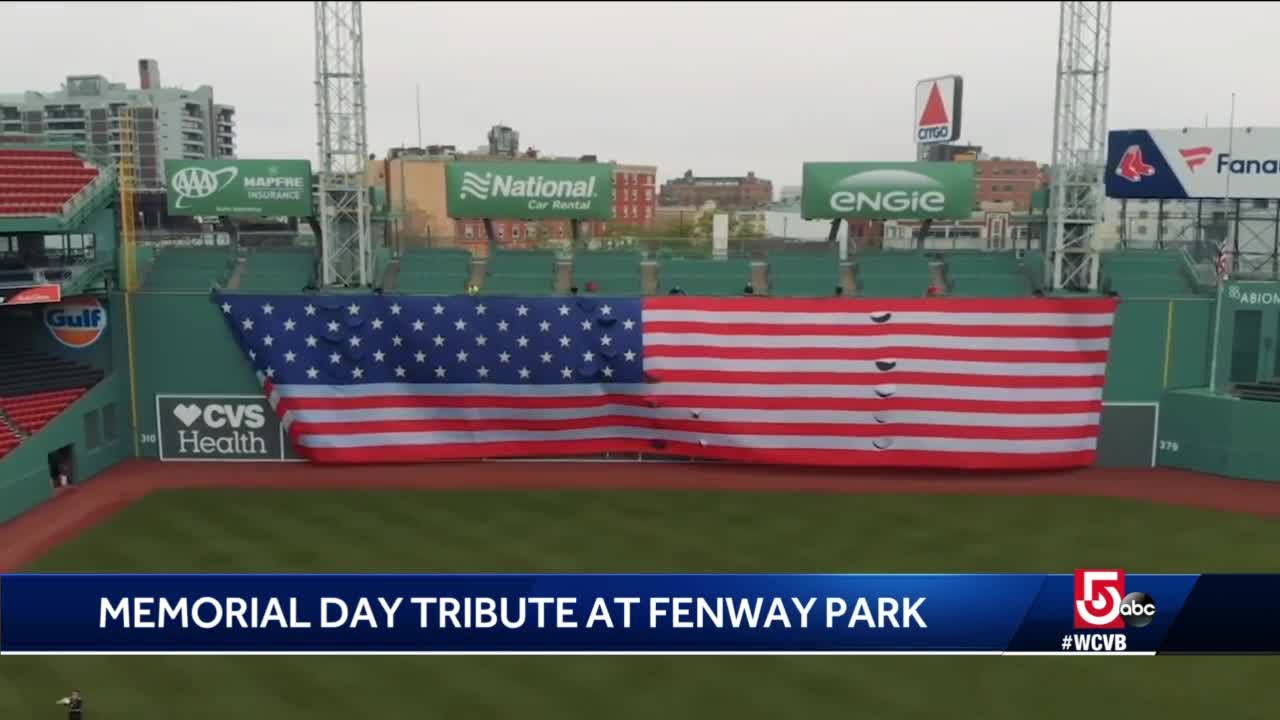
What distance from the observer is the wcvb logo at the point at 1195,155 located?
98.1 feet

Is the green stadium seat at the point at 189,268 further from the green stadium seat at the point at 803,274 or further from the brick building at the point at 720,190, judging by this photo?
the brick building at the point at 720,190

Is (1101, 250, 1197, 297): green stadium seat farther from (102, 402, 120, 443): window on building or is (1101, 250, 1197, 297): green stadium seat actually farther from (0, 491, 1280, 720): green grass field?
(102, 402, 120, 443): window on building

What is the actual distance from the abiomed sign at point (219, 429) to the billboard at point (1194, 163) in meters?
25.7

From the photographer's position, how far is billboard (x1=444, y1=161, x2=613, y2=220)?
30.5 m

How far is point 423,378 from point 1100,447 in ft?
61.8

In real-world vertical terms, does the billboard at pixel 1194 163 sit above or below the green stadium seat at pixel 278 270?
above

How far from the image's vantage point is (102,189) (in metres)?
27.5

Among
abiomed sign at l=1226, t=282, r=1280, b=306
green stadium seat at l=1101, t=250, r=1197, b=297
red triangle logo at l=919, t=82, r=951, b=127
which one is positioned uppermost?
red triangle logo at l=919, t=82, r=951, b=127

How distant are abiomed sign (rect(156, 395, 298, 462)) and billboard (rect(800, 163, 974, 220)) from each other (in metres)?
16.9

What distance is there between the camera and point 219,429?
2866cm

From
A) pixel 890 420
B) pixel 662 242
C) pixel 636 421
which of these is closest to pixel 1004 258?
pixel 890 420

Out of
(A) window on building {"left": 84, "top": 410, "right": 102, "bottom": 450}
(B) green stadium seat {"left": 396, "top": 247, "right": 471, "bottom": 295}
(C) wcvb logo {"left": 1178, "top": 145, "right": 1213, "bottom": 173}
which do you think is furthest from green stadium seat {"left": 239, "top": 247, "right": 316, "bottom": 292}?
(C) wcvb logo {"left": 1178, "top": 145, "right": 1213, "bottom": 173}

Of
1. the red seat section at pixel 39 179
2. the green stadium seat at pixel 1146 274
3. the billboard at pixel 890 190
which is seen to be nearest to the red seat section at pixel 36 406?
the red seat section at pixel 39 179

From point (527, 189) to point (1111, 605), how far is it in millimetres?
21755
